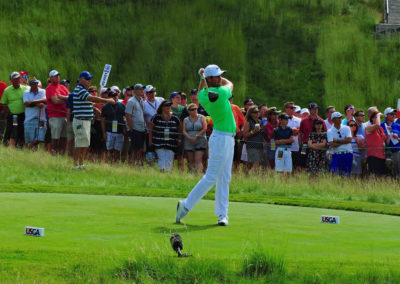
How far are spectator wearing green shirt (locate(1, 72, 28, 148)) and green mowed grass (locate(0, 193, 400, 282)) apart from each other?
25.3ft

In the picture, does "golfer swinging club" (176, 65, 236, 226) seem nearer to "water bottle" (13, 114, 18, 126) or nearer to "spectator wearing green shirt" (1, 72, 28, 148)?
"spectator wearing green shirt" (1, 72, 28, 148)

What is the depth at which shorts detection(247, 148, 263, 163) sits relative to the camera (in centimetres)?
1941

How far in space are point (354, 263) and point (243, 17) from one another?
32.8 meters

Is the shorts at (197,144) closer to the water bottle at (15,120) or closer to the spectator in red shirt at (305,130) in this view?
the spectator in red shirt at (305,130)

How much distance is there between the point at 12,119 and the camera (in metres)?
21.1

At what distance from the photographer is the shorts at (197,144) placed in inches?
757

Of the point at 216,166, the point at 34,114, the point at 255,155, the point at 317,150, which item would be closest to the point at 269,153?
the point at 255,155

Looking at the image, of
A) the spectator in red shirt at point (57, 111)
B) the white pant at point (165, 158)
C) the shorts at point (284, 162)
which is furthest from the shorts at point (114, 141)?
the shorts at point (284, 162)

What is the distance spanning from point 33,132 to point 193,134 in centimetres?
462

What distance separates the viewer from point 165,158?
1947 cm

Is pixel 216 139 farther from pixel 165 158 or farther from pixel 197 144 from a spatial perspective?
pixel 165 158

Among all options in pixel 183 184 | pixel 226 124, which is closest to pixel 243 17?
pixel 183 184

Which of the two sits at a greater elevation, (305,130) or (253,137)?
(305,130)

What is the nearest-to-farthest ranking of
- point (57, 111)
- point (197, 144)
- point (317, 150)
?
point (317, 150)
point (197, 144)
point (57, 111)
